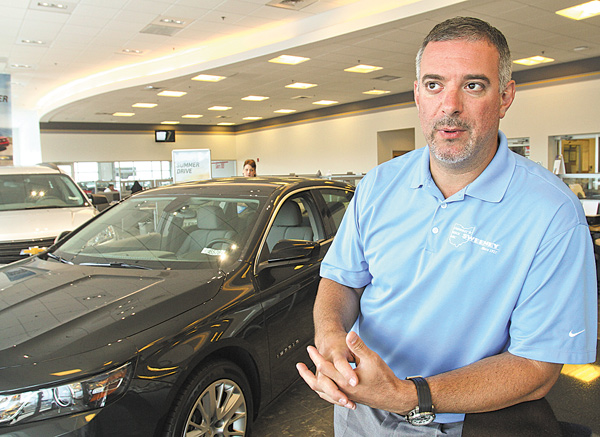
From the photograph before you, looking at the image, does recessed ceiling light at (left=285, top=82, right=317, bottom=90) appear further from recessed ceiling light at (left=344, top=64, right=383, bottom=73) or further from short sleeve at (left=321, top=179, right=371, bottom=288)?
short sleeve at (left=321, top=179, right=371, bottom=288)

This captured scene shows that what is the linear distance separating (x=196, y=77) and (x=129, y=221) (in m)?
9.27

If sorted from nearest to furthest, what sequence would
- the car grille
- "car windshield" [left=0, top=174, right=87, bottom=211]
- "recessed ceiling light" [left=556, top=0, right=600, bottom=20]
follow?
the car grille < "car windshield" [left=0, top=174, right=87, bottom=211] < "recessed ceiling light" [left=556, top=0, right=600, bottom=20]

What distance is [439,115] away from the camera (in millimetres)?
1101

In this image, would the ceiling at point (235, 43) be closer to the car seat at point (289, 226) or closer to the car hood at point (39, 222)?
the car hood at point (39, 222)

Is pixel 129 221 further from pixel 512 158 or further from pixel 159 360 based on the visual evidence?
pixel 512 158

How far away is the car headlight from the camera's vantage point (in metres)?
1.51

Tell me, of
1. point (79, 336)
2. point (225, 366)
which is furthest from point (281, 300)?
point (79, 336)

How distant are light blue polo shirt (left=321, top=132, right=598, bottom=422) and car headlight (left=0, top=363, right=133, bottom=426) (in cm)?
90

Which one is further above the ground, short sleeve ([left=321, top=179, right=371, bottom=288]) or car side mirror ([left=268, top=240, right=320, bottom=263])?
short sleeve ([left=321, top=179, right=371, bottom=288])

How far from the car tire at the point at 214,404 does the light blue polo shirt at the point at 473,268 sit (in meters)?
0.90

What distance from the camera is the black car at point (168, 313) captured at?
5.20ft

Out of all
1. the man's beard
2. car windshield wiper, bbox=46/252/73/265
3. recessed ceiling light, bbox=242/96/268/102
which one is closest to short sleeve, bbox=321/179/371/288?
the man's beard

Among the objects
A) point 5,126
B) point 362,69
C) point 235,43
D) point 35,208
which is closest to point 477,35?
point 35,208

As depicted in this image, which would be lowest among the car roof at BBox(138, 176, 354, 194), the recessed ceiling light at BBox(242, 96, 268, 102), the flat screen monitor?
the car roof at BBox(138, 176, 354, 194)
